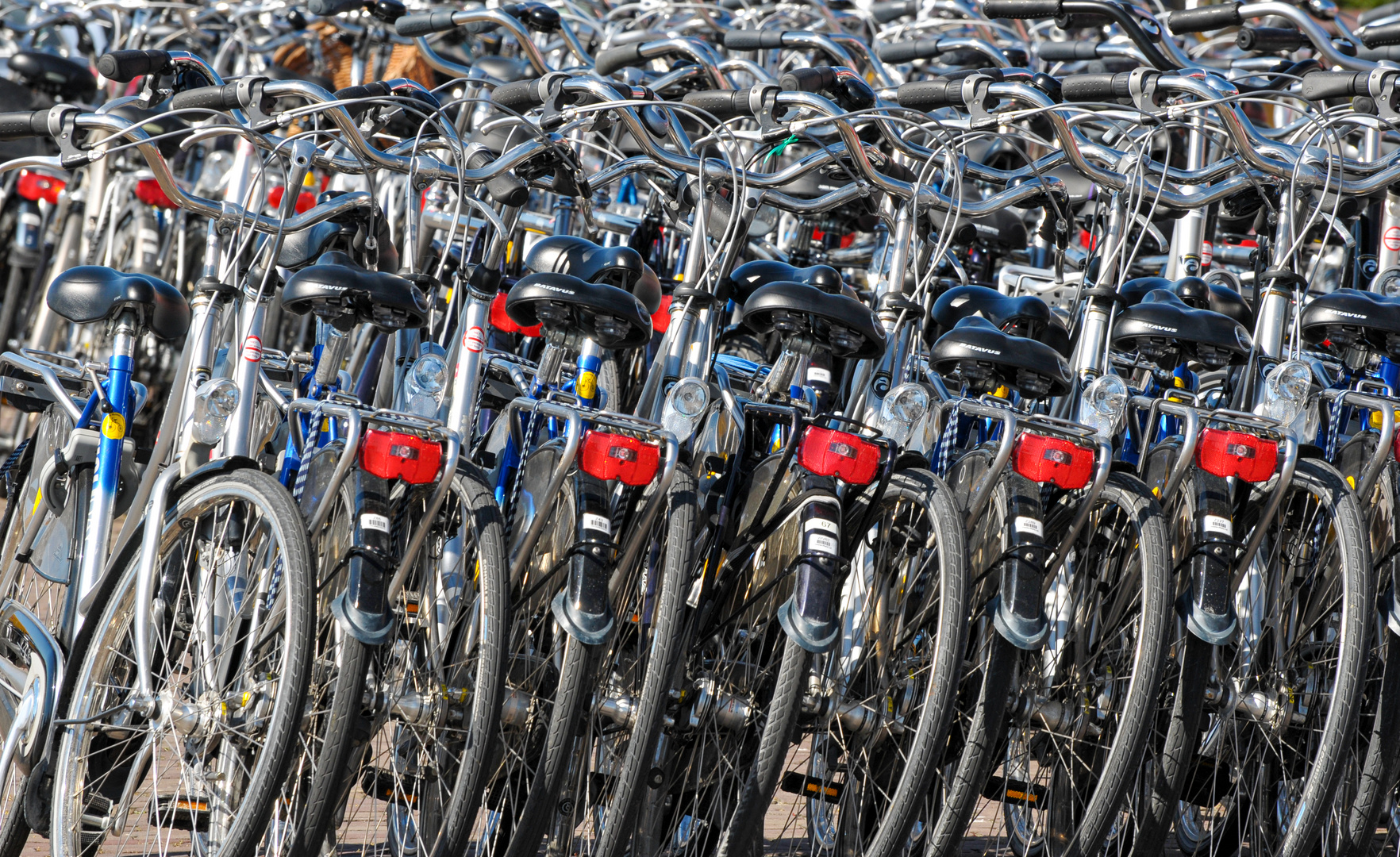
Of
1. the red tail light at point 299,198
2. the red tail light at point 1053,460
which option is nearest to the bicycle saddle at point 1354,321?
the red tail light at point 1053,460

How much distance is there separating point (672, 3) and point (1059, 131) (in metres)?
4.92

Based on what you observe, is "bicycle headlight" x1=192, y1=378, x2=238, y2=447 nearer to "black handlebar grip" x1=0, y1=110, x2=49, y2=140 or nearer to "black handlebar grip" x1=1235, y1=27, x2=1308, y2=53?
"black handlebar grip" x1=0, y1=110, x2=49, y2=140

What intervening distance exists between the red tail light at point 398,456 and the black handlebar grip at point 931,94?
159cm

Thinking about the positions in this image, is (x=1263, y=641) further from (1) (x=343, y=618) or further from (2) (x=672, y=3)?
(2) (x=672, y=3)

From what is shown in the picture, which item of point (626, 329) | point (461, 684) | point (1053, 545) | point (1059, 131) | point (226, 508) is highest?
point (1059, 131)

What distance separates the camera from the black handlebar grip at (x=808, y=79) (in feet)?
13.9

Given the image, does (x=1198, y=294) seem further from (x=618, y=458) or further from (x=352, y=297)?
(x=352, y=297)

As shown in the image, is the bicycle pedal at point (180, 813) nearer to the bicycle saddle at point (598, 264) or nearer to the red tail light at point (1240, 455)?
the bicycle saddle at point (598, 264)

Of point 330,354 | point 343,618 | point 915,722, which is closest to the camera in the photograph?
point 343,618

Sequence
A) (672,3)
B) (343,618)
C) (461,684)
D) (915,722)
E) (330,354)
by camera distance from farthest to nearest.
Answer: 1. (672,3)
2. (330,354)
3. (915,722)
4. (461,684)
5. (343,618)

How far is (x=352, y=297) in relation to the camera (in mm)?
3613

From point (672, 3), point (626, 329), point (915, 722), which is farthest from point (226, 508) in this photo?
point (672, 3)

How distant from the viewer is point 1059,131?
408 cm

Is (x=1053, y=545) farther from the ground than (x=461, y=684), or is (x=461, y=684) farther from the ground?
(x=1053, y=545)
